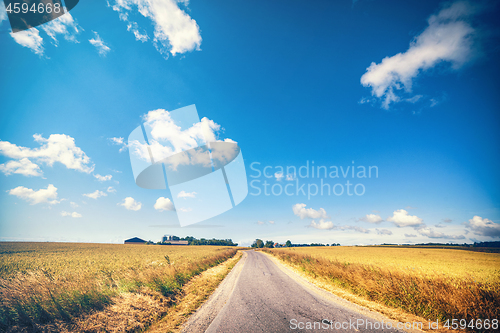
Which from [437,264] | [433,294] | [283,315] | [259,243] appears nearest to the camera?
[283,315]

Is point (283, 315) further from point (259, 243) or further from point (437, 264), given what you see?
point (259, 243)

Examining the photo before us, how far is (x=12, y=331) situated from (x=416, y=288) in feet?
39.4

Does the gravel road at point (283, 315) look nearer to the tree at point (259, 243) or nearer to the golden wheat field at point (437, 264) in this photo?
the golden wheat field at point (437, 264)

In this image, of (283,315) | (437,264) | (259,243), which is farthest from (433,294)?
(259,243)

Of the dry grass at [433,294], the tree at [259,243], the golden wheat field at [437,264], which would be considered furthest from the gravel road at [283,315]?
the tree at [259,243]

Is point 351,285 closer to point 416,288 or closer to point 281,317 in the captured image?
point 416,288

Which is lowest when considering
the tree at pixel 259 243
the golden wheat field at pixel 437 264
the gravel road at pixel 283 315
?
the tree at pixel 259 243

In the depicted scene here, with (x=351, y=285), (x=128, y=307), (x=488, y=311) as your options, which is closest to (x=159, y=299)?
(x=128, y=307)

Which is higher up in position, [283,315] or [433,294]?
[433,294]

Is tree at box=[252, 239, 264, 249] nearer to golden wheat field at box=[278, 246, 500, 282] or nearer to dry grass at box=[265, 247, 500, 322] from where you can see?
golden wheat field at box=[278, 246, 500, 282]

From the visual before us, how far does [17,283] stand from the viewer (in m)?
5.55

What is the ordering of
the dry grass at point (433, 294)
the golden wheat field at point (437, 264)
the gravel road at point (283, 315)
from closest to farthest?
the gravel road at point (283, 315) < the dry grass at point (433, 294) < the golden wheat field at point (437, 264)

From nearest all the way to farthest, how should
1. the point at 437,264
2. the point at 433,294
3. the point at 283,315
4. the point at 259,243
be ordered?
the point at 283,315 < the point at 433,294 < the point at 437,264 < the point at 259,243

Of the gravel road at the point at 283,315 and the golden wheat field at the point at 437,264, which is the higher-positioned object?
the gravel road at the point at 283,315
